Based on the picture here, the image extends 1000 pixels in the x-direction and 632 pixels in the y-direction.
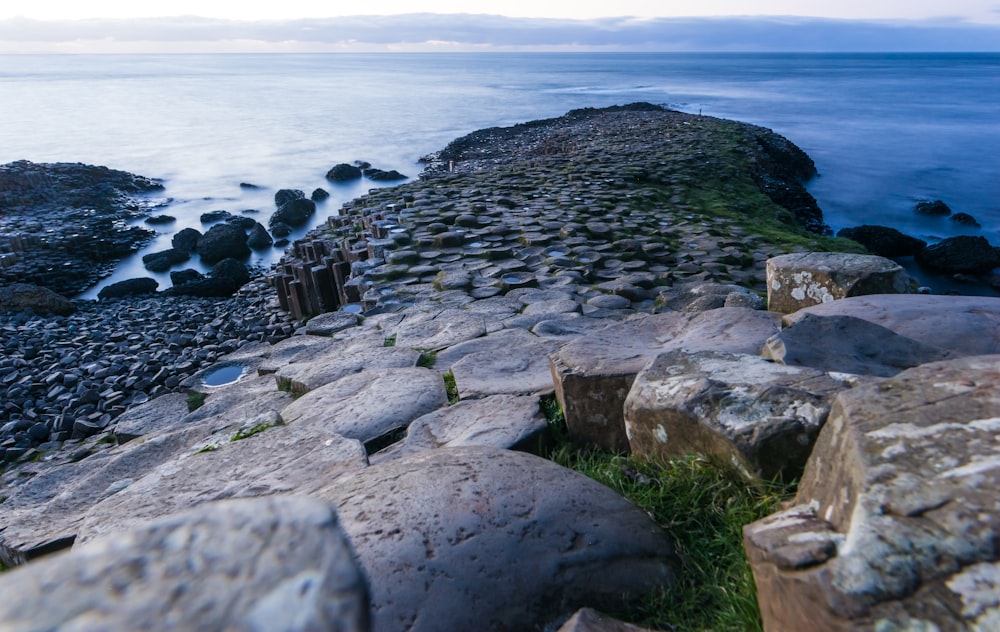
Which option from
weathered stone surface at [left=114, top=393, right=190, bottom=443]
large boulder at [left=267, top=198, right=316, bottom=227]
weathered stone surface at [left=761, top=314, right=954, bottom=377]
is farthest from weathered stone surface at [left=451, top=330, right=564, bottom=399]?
large boulder at [left=267, top=198, right=316, bottom=227]

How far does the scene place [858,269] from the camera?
3803 millimetres

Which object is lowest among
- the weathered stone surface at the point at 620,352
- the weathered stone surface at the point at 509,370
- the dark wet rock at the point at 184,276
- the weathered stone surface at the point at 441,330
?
the dark wet rock at the point at 184,276

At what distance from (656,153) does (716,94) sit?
44163 mm

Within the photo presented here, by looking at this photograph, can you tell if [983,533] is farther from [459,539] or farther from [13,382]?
[13,382]

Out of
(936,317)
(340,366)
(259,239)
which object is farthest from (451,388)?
(259,239)

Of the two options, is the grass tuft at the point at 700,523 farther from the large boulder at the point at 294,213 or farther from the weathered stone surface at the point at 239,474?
the large boulder at the point at 294,213

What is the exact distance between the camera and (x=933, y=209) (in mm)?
17688

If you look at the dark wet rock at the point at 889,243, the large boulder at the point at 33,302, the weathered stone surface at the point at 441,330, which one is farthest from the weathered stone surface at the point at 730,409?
the dark wet rock at the point at 889,243

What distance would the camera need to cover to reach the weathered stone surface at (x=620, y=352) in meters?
2.76

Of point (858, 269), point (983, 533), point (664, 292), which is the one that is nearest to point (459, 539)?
point (983, 533)

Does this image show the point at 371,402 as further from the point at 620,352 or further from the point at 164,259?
the point at 164,259

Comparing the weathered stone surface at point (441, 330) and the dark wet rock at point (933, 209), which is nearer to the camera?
the weathered stone surface at point (441, 330)

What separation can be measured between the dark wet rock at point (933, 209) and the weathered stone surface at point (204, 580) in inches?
791

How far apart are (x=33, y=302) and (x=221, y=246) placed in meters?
4.35
